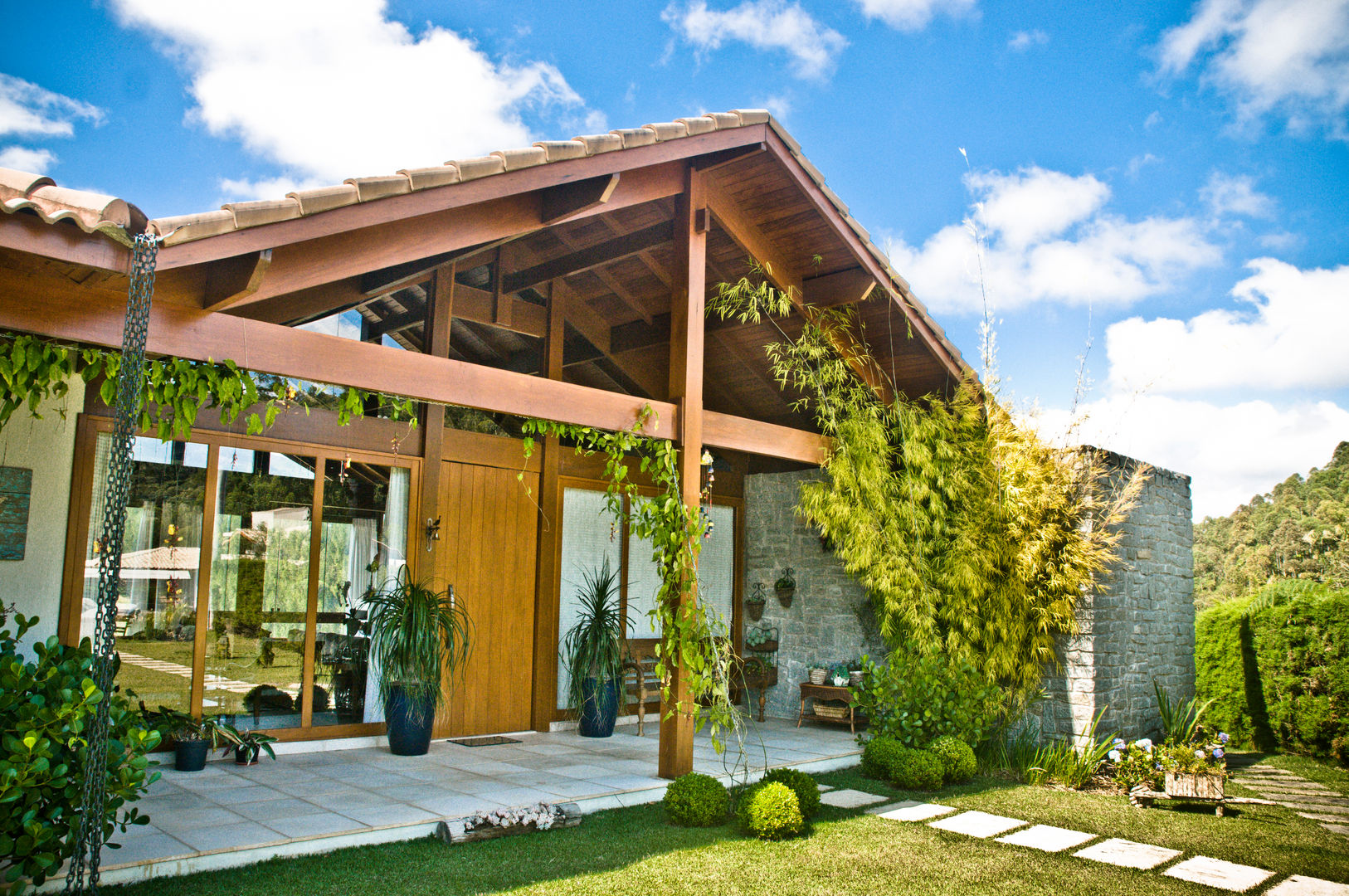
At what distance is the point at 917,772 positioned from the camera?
599cm

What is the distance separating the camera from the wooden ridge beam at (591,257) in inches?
279

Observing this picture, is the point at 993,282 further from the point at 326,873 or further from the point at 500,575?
the point at 326,873

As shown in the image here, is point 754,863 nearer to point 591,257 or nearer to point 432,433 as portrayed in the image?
point 432,433

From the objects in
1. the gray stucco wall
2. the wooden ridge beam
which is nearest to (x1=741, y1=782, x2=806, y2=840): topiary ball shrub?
the wooden ridge beam

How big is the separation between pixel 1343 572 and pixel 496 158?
70.0ft

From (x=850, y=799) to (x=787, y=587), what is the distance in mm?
3623

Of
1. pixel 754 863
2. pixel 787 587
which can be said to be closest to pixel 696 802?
pixel 754 863

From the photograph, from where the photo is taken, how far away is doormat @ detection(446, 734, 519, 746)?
22.8ft

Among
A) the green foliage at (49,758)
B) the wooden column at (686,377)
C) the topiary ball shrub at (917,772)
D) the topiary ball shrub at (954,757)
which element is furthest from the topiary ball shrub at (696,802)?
the green foliage at (49,758)

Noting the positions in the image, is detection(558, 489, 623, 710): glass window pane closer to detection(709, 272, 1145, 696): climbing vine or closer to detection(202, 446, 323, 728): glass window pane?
detection(709, 272, 1145, 696): climbing vine

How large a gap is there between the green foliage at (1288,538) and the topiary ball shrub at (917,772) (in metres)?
15.4

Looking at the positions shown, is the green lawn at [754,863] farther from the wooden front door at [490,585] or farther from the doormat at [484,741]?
the wooden front door at [490,585]

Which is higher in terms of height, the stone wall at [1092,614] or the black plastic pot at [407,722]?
the stone wall at [1092,614]

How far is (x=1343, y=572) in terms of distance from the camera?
18422 millimetres
